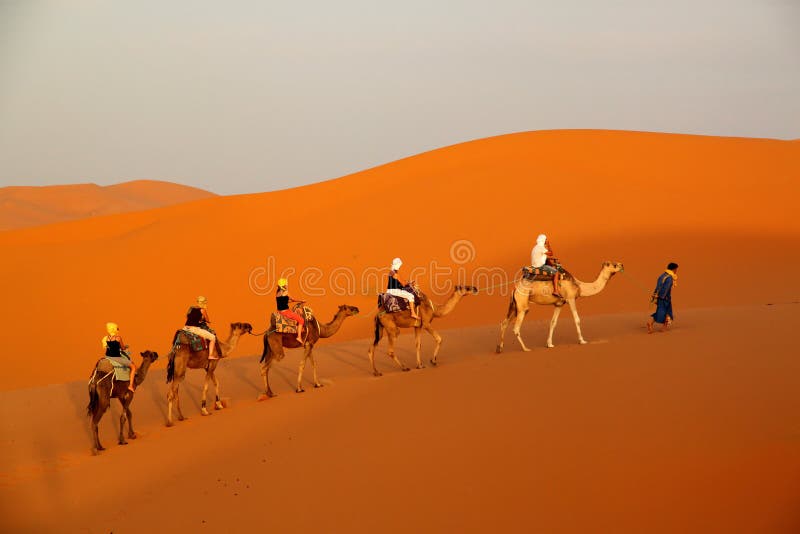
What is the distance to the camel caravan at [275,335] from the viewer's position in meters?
13.5

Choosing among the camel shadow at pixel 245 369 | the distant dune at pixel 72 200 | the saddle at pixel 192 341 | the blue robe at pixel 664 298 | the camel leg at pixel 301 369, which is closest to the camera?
the saddle at pixel 192 341

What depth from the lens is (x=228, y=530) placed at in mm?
8844

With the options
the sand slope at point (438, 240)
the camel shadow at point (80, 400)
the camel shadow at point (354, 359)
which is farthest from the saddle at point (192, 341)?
the sand slope at point (438, 240)

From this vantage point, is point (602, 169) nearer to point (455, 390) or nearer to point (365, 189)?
point (365, 189)

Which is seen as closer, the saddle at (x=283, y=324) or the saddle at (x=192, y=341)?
the saddle at (x=192, y=341)

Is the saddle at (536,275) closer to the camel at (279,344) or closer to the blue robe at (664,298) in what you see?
the blue robe at (664,298)

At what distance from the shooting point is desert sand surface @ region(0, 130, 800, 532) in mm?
8750

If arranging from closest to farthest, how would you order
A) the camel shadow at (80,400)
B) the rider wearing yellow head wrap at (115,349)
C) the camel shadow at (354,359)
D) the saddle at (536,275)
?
the rider wearing yellow head wrap at (115,349), the camel shadow at (80,400), the saddle at (536,275), the camel shadow at (354,359)

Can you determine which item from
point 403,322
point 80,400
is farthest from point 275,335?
point 80,400

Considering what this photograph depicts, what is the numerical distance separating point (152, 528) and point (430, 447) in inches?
135

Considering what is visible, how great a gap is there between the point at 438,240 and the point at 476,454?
A: 2324 cm

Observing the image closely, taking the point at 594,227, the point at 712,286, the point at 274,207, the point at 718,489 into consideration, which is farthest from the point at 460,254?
the point at 718,489

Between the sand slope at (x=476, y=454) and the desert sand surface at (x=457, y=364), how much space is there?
4 cm

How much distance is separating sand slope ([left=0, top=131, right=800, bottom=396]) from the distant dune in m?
61.8
